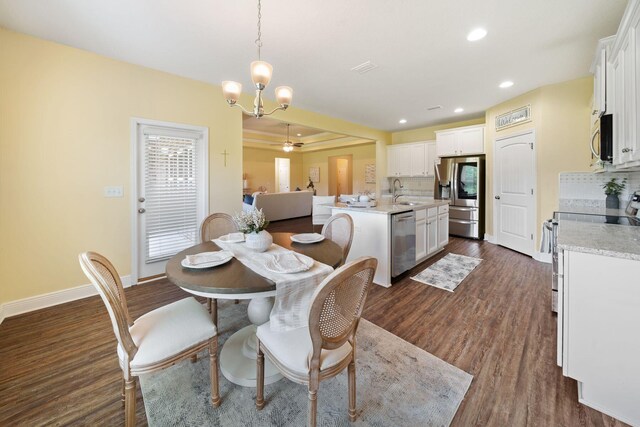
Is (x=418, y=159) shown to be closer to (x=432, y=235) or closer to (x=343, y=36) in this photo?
(x=432, y=235)

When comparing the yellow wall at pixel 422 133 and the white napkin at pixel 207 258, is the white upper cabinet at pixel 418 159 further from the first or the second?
the white napkin at pixel 207 258

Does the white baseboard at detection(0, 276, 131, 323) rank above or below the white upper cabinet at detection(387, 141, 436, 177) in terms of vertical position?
below

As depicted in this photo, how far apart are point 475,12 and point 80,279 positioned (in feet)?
15.4

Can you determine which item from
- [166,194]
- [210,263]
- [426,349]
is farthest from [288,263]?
[166,194]

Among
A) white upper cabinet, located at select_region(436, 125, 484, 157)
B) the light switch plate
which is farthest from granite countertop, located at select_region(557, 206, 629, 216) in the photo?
the light switch plate

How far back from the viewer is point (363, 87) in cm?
377

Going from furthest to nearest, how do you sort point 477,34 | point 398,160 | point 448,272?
point 398,160 < point 448,272 < point 477,34

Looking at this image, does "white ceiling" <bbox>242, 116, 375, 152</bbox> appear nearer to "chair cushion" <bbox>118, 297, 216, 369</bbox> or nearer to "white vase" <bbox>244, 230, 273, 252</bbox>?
"white vase" <bbox>244, 230, 273, 252</bbox>

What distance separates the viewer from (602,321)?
133cm

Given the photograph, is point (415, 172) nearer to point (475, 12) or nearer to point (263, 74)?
point (475, 12)

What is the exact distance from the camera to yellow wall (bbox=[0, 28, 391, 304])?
2350 mm

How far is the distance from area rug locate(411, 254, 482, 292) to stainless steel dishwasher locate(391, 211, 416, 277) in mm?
246

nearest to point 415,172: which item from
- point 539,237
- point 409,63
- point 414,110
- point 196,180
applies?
point 414,110

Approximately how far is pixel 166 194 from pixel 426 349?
3.41 meters
